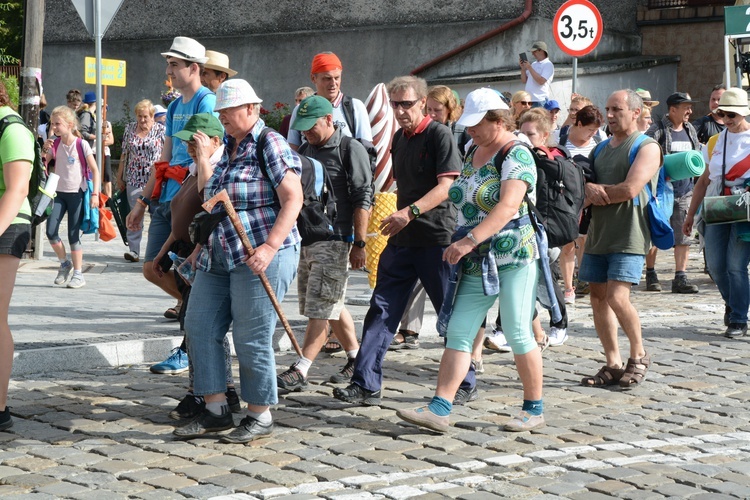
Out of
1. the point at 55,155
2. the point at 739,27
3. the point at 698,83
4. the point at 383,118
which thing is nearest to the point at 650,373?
the point at 383,118

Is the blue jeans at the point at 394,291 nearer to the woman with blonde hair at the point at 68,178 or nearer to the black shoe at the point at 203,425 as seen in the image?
the black shoe at the point at 203,425

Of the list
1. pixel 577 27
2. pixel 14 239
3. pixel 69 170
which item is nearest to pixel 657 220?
pixel 14 239

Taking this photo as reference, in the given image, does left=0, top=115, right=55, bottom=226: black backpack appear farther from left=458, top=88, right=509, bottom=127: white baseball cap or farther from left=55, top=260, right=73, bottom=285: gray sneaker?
left=55, top=260, right=73, bottom=285: gray sneaker

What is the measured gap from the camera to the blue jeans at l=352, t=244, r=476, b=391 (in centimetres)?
737

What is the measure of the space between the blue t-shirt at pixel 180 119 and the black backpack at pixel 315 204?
0.96 metres

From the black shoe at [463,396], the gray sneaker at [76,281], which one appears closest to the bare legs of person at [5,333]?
the black shoe at [463,396]

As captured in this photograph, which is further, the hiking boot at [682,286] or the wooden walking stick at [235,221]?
the hiking boot at [682,286]

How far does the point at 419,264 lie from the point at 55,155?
257 inches

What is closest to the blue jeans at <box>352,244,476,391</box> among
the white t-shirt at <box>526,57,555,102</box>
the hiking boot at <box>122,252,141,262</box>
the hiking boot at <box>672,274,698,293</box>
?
the hiking boot at <box>672,274,698,293</box>

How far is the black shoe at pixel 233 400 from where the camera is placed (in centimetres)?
698

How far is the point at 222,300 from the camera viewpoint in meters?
6.47

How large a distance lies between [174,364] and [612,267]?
291 cm

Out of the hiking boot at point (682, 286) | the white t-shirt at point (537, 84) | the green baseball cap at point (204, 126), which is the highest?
the white t-shirt at point (537, 84)

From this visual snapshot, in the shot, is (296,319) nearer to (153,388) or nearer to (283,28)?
(153,388)
